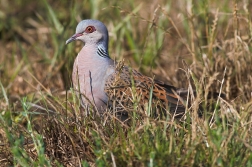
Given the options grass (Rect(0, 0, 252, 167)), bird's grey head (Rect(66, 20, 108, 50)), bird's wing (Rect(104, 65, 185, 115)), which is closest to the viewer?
grass (Rect(0, 0, 252, 167))

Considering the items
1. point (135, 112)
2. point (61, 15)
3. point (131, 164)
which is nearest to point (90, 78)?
point (135, 112)

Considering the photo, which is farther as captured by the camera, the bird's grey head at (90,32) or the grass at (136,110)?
the bird's grey head at (90,32)

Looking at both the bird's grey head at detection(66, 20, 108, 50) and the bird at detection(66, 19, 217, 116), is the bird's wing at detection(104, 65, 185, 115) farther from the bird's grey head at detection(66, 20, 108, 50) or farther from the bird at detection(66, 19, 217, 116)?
the bird's grey head at detection(66, 20, 108, 50)

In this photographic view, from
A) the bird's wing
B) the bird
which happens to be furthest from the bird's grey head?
the bird's wing

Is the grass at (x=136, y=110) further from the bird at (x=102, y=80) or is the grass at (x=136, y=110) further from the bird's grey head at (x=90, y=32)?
the bird's grey head at (x=90, y=32)

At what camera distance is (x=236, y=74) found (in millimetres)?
5031

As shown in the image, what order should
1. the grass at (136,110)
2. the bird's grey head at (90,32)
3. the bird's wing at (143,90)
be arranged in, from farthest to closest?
the bird's grey head at (90,32), the bird's wing at (143,90), the grass at (136,110)

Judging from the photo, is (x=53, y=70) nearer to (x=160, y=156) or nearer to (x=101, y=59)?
(x=101, y=59)

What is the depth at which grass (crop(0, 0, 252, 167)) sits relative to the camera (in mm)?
3203

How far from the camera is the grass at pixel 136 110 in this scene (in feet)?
10.5

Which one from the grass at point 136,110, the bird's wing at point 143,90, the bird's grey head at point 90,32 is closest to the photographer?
the grass at point 136,110

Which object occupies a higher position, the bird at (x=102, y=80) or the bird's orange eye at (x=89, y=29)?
the bird's orange eye at (x=89, y=29)

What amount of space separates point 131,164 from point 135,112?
42cm

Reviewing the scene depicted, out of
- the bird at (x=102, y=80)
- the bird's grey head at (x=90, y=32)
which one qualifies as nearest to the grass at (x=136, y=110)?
the bird at (x=102, y=80)
